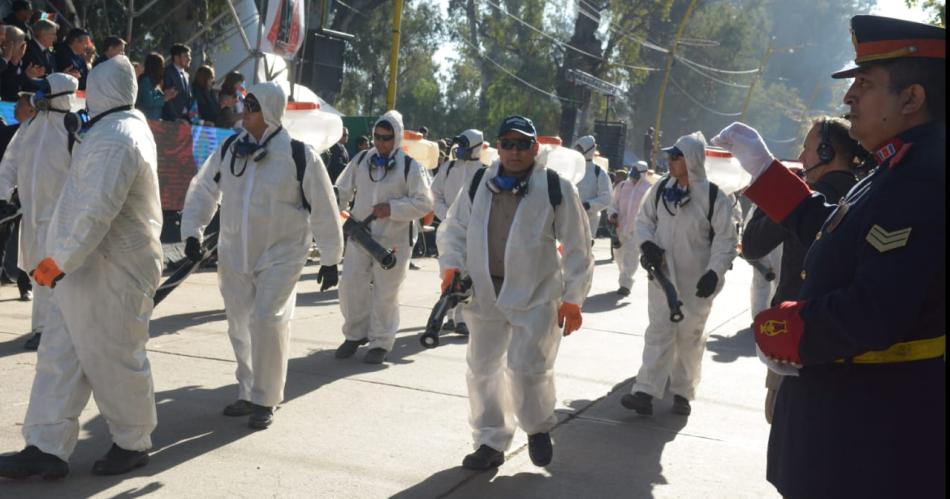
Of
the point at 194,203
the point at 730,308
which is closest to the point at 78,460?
the point at 194,203

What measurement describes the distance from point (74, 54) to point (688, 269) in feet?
25.2

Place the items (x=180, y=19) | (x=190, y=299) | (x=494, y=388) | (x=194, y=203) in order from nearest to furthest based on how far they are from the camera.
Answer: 1. (x=494, y=388)
2. (x=194, y=203)
3. (x=190, y=299)
4. (x=180, y=19)

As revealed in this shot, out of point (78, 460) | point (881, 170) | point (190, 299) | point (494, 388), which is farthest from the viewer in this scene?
point (190, 299)

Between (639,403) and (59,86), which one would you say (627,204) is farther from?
(59,86)

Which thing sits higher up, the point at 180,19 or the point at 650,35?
the point at 650,35

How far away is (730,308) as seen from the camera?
47.8 ft

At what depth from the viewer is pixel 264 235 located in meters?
6.53

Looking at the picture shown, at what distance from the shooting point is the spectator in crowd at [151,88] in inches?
491

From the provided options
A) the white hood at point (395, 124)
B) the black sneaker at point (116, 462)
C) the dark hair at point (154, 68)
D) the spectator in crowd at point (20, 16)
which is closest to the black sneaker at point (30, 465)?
the black sneaker at point (116, 462)

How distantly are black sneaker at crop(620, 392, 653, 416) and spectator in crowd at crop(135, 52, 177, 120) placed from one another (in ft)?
24.7

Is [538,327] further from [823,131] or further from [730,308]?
[730,308]

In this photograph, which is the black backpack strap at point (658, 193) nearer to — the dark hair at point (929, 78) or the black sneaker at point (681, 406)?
the black sneaker at point (681, 406)

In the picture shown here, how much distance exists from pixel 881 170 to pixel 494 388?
11.1 feet

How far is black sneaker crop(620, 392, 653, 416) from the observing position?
24.1 ft
